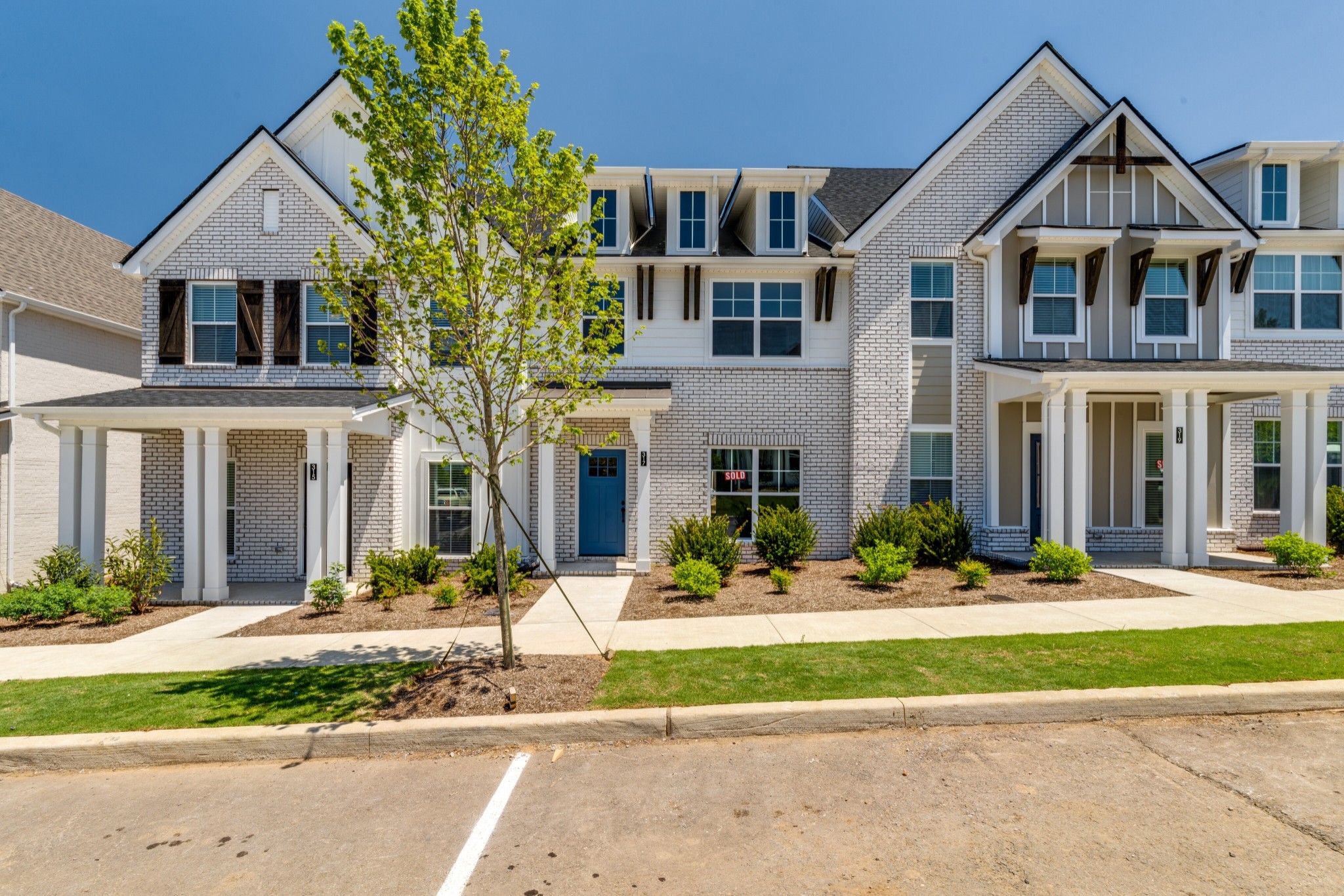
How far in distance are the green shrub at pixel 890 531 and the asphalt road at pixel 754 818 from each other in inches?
259

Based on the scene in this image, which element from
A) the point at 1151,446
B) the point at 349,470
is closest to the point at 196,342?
the point at 349,470

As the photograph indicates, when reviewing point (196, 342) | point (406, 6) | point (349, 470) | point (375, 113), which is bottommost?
point (349, 470)

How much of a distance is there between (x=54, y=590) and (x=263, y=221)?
7.55 metres

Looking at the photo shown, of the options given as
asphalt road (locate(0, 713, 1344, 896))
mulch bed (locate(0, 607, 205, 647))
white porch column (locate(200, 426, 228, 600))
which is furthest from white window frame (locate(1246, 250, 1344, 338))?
mulch bed (locate(0, 607, 205, 647))

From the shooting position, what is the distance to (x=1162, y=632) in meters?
7.46

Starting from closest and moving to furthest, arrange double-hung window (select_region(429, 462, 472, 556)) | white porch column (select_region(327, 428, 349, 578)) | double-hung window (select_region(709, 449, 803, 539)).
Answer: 1. white porch column (select_region(327, 428, 349, 578))
2. double-hung window (select_region(429, 462, 472, 556))
3. double-hung window (select_region(709, 449, 803, 539))

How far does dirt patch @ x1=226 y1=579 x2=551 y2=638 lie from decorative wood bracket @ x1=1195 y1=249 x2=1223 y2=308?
1485 cm

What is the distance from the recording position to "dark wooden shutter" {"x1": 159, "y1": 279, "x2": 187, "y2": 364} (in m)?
13.0

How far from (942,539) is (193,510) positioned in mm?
13272

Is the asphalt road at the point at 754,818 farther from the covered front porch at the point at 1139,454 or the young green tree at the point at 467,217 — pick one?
the covered front porch at the point at 1139,454

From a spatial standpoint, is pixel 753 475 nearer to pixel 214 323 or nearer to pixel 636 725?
pixel 636 725

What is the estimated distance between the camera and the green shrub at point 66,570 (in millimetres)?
10422

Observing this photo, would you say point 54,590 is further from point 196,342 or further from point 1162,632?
point 1162,632

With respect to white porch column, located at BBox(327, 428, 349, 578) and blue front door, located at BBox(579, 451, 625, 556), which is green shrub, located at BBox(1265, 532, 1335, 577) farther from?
white porch column, located at BBox(327, 428, 349, 578)
